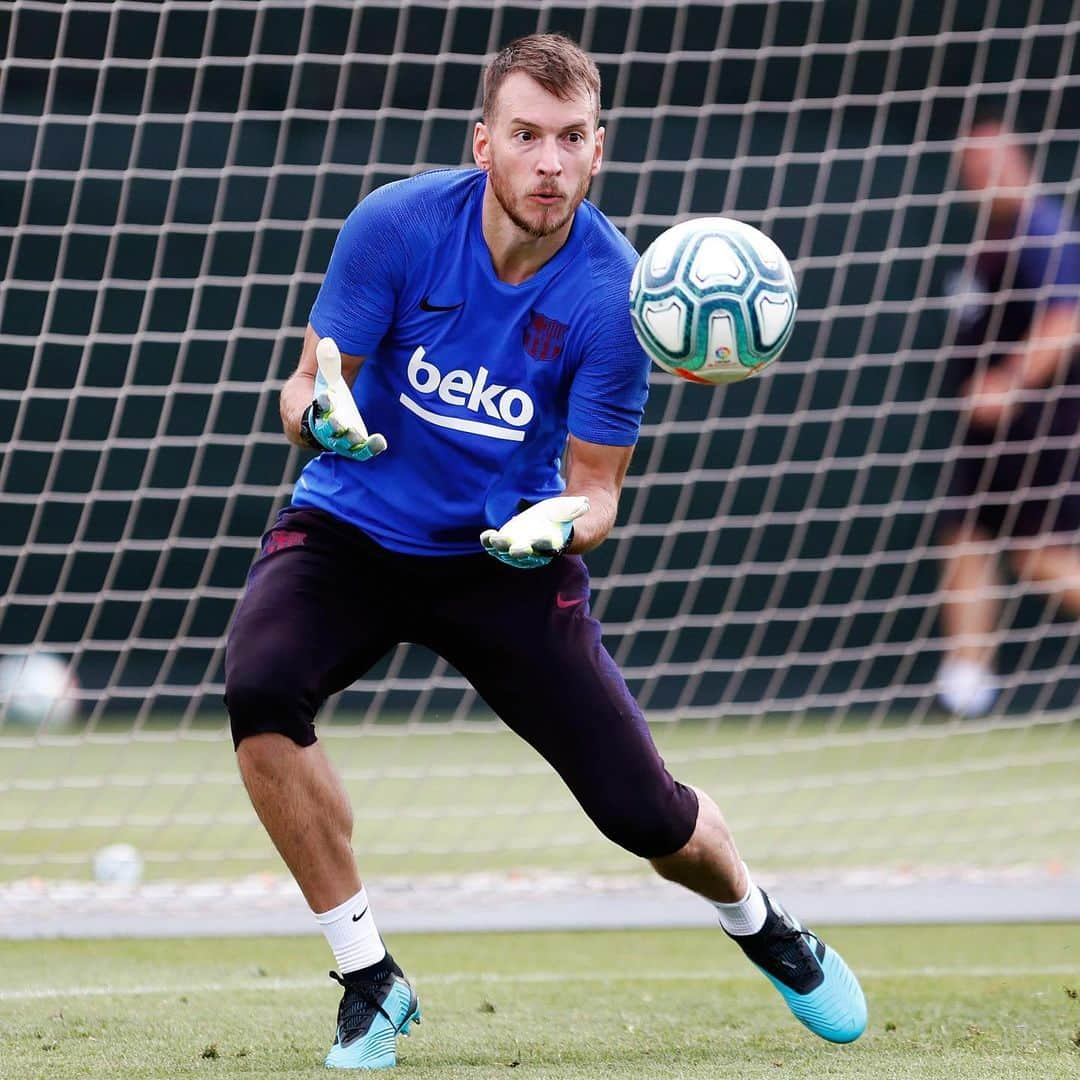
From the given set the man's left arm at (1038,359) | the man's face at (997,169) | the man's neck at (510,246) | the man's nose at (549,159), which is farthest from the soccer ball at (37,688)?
the man's nose at (549,159)

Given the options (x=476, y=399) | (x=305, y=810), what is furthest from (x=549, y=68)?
(x=305, y=810)

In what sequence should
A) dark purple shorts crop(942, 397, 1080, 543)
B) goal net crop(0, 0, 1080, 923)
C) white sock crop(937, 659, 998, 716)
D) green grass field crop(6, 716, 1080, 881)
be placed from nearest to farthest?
green grass field crop(6, 716, 1080, 881) → goal net crop(0, 0, 1080, 923) → dark purple shorts crop(942, 397, 1080, 543) → white sock crop(937, 659, 998, 716)

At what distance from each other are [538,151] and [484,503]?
668 millimetres

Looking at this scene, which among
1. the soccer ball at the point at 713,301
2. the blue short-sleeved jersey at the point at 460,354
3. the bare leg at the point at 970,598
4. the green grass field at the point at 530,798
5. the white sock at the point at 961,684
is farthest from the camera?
the white sock at the point at 961,684

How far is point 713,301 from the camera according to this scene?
123 inches

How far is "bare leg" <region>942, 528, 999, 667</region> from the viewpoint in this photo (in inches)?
314

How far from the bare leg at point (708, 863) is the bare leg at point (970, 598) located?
15.5ft

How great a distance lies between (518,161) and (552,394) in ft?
1.46

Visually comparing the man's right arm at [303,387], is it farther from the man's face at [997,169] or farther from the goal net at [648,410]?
the man's face at [997,169]

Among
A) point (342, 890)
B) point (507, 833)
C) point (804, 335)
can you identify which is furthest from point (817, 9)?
point (342, 890)

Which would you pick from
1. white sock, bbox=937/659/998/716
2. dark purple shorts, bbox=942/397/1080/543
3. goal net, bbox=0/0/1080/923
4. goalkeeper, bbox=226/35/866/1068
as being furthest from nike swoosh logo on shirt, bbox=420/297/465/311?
white sock, bbox=937/659/998/716

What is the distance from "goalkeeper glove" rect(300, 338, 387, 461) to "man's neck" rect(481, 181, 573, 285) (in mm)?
431

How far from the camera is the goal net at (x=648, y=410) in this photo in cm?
712

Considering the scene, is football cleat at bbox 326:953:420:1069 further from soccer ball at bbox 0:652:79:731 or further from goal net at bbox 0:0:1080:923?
soccer ball at bbox 0:652:79:731
